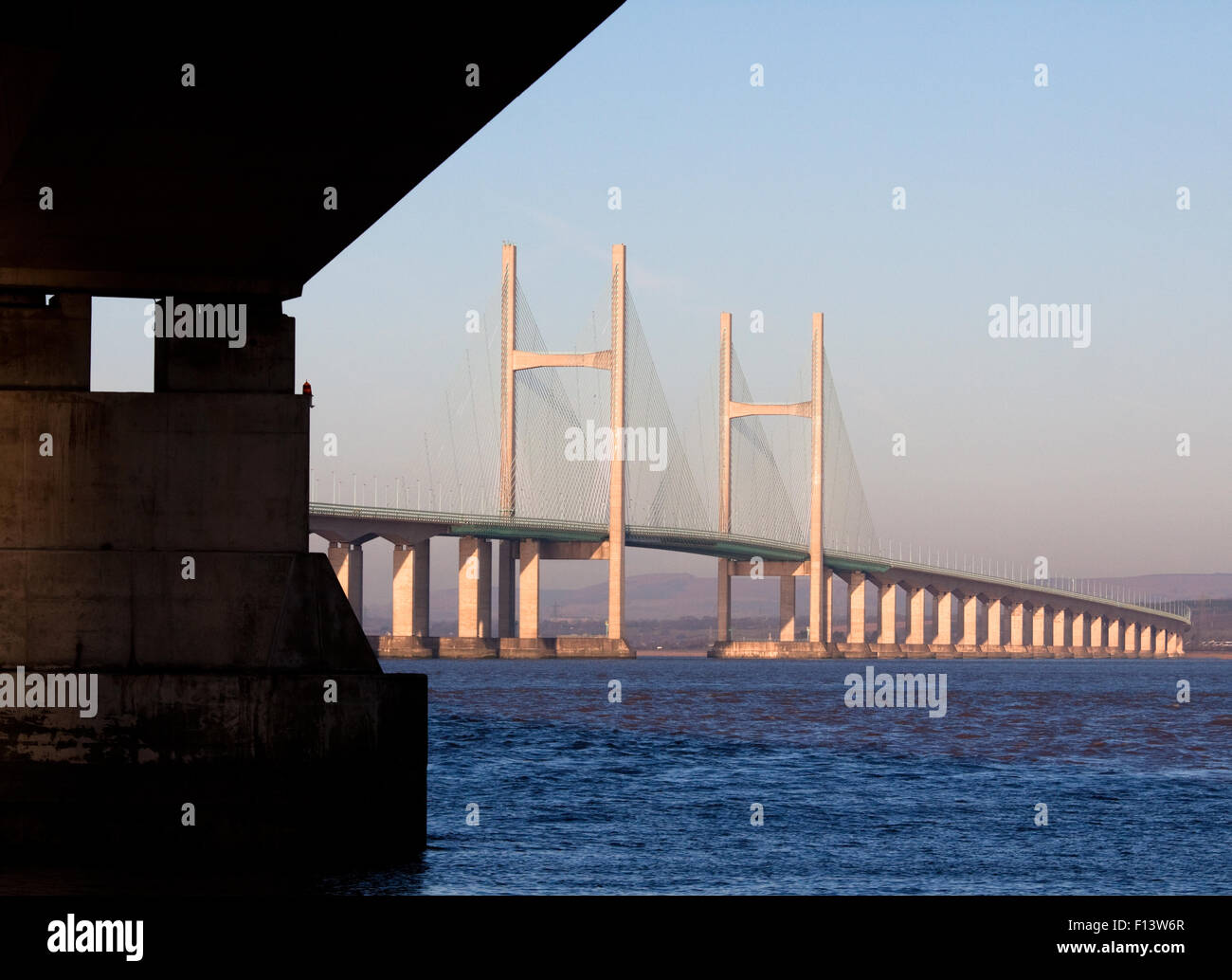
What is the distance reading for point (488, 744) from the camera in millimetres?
38875

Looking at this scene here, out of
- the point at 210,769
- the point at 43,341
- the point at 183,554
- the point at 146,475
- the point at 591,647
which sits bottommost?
the point at 591,647

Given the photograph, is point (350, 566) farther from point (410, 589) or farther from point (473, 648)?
point (473, 648)

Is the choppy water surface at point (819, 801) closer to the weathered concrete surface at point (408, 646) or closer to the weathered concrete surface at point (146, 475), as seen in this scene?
the weathered concrete surface at point (146, 475)

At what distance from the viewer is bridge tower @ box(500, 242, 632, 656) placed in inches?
3797

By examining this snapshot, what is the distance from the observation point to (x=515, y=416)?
97625mm

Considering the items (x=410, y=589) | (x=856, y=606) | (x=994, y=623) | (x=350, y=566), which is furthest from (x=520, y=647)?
(x=994, y=623)

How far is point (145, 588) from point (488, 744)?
21372mm

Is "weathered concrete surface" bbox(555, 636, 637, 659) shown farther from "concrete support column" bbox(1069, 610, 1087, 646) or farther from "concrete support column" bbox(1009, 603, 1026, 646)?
"concrete support column" bbox(1069, 610, 1087, 646)

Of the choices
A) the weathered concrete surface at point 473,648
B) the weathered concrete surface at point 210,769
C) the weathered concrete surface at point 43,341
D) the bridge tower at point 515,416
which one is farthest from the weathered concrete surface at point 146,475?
the weathered concrete surface at point 473,648

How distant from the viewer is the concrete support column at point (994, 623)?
142300 millimetres

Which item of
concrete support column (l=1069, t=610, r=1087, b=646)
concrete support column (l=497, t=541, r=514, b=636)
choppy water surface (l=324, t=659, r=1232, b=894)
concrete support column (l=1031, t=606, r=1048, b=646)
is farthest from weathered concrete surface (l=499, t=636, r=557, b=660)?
concrete support column (l=1069, t=610, r=1087, b=646)

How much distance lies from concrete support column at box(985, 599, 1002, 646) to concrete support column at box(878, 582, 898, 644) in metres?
10.1

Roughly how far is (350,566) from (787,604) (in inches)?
1359
